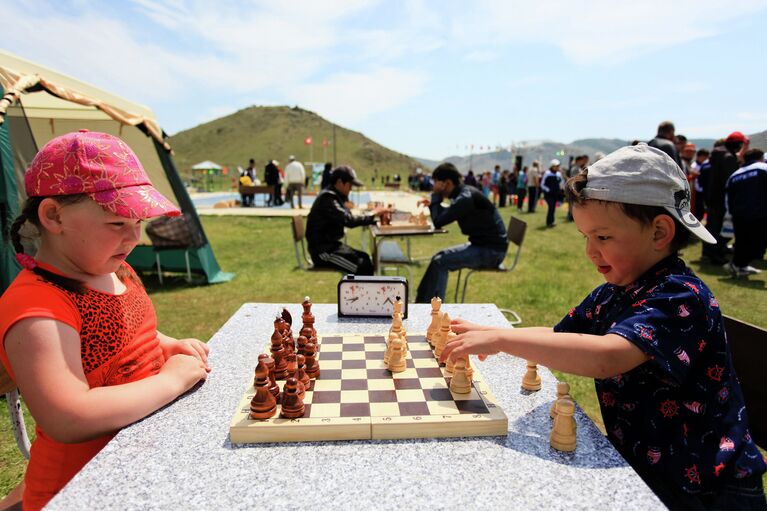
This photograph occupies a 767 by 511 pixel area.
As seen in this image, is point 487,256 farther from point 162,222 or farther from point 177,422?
point 162,222

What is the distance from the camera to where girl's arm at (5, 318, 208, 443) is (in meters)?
1.03

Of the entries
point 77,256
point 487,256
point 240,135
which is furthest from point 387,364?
point 240,135

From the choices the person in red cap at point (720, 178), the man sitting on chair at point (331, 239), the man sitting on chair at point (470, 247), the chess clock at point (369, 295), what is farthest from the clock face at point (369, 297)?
the person in red cap at point (720, 178)

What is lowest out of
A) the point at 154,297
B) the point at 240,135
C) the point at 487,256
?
the point at 154,297

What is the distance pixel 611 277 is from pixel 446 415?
2.12 ft

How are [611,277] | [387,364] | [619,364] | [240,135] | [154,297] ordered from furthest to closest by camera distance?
[240,135] < [154,297] < [387,364] < [611,277] < [619,364]

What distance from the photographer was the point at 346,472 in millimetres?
1026

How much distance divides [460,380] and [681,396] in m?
0.57

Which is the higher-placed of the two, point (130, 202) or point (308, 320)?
point (130, 202)

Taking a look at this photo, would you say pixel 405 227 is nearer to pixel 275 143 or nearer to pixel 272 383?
pixel 272 383

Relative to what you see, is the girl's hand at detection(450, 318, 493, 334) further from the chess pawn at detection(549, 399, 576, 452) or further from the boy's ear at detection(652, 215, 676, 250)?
the boy's ear at detection(652, 215, 676, 250)

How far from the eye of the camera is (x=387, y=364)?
150cm

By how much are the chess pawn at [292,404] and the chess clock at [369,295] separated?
80 centimetres

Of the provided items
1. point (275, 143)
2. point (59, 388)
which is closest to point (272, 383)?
point (59, 388)
